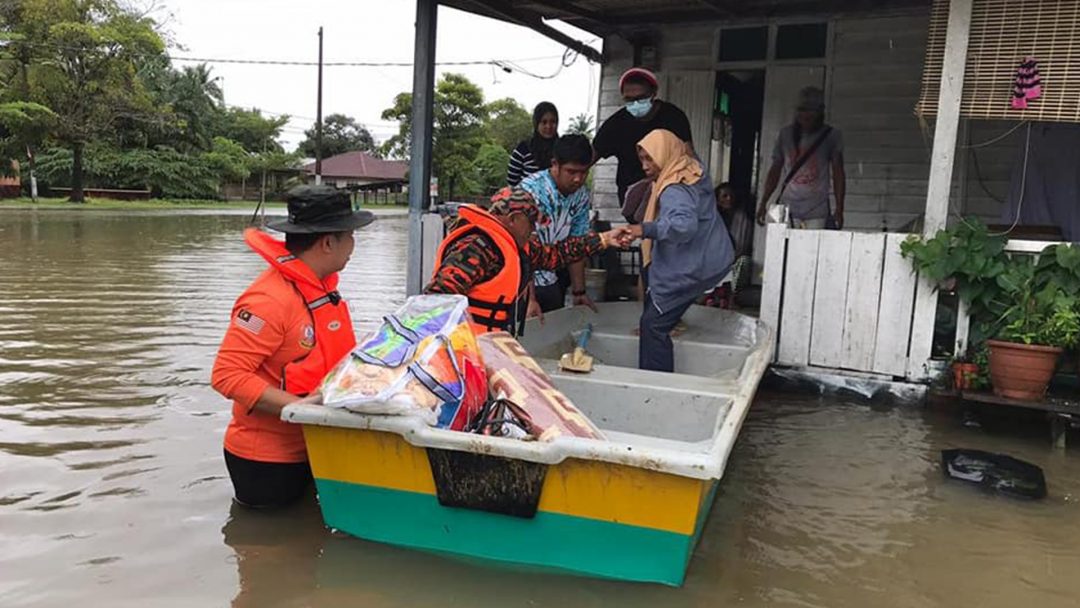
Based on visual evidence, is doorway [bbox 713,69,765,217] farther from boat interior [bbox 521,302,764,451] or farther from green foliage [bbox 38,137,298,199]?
green foliage [bbox 38,137,298,199]

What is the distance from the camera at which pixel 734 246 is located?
6.84 metres

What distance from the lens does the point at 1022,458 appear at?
4.46 metres

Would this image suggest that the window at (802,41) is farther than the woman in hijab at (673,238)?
Yes

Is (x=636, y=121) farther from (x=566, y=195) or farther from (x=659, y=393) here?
(x=659, y=393)

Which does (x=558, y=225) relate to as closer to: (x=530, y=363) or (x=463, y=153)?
(x=530, y=363)

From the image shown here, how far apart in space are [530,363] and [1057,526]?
249cm

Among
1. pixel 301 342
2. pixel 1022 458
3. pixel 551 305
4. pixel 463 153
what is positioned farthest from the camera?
pixel 463 153


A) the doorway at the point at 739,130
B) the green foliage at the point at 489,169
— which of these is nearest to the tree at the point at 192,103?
the green foliage at the point at 489,169

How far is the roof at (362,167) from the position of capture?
5319cm

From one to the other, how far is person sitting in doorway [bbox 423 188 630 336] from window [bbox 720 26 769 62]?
17.8ft

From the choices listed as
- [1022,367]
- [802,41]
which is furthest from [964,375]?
[802,41]

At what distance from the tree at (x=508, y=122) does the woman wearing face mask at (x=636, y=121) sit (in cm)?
4353

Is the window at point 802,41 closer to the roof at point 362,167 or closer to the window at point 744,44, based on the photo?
the window at point 744,44

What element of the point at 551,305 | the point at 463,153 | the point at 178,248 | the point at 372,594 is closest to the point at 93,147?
the point at 463,153
